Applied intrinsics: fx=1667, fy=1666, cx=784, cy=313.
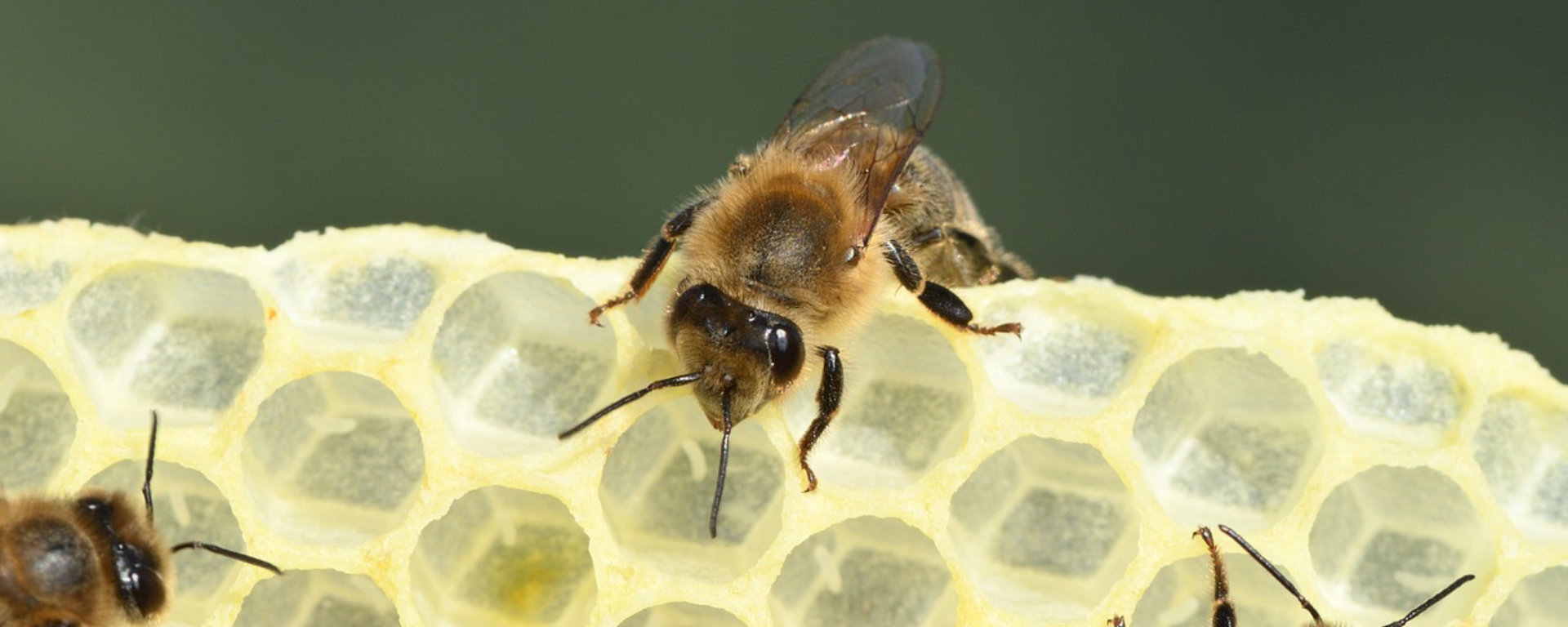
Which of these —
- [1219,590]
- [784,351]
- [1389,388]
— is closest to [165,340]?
[784,351]

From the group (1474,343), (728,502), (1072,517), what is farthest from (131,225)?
(1474,343)

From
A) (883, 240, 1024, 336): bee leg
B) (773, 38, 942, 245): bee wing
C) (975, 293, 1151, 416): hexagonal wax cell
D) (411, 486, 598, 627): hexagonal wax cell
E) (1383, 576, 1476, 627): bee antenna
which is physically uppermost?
(773, 38, 942, 245): bee wing

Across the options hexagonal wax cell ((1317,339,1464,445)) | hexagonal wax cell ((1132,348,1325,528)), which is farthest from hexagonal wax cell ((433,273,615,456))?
hexagonal wax cell ((1317,339,1464,445))

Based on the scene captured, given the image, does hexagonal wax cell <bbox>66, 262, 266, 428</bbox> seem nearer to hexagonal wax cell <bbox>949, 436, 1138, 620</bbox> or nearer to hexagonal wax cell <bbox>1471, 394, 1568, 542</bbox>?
hexagonal wax cell <bbox>949, 436, 1138, 620</bbox>

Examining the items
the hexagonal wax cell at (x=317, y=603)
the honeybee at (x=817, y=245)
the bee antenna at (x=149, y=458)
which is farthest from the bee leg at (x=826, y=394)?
the bee antenna at (x=149, y=458)

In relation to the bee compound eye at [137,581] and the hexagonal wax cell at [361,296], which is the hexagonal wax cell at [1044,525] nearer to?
the hexagonal wax cell at [361,296]

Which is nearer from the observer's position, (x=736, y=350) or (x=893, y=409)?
(x=736, y=350)

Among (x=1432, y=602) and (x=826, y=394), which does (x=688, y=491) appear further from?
(x=1432, y=602)
